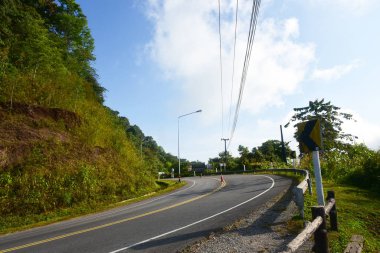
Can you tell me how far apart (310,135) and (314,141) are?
0.60 feet

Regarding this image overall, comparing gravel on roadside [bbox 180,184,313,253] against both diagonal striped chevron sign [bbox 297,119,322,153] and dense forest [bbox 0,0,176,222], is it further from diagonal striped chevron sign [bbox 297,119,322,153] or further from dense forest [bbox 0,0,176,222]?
dense forest [bbox 0,0,176,222]

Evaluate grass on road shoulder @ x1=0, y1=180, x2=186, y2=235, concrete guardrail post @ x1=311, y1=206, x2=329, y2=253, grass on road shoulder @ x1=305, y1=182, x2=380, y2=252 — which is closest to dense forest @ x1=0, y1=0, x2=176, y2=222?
grass on road shoulder @ x1=0, y1=180, x2=186, y2=235

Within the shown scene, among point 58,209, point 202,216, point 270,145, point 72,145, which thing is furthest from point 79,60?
point 270,145

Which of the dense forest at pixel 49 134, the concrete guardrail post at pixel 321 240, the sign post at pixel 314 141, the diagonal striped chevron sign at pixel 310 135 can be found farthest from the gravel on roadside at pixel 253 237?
the dense forest at pixel 49 134

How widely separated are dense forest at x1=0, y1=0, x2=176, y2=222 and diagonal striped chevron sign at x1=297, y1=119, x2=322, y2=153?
1496 centimetres

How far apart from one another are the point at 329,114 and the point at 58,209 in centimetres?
4071

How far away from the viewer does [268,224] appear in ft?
30.8

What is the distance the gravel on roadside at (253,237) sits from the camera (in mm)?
7270

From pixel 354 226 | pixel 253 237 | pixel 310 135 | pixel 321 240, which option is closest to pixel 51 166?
pixel 253 237

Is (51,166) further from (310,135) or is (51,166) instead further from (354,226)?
(354,226)

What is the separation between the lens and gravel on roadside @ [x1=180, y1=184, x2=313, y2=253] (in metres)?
7.27

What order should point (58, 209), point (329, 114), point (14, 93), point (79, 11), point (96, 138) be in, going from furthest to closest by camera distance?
1. point (329, 114)
2. point (79, 11)
3. point (96, 138)
4. point (14, 93)
5. point (58, 209)

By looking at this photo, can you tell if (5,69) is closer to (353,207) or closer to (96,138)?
(96,138)

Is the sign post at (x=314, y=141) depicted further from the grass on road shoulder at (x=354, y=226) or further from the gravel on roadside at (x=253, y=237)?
the gravel on roadside at (x=253, y=237)
